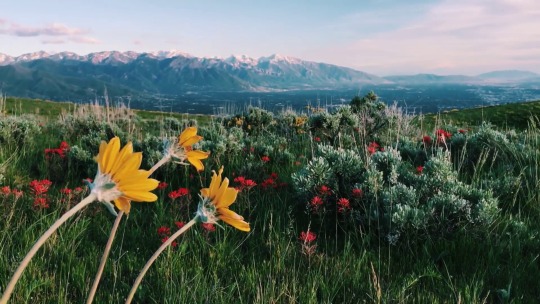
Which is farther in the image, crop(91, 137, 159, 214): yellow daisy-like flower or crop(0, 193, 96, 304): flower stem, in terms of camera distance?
crop(91, 137, 159, 214): yellow daisy-like flower

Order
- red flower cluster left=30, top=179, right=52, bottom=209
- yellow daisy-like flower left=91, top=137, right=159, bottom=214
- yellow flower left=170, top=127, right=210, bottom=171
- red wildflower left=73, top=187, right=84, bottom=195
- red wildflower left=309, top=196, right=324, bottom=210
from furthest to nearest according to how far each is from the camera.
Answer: red wildflower left=73, top=187, right=84, bottom=195 → red flower cluster left=30, top=179, right=52, bottom=209 → red wildflower left=309, top=196, right=324, bottom=210 → yellow flower left=170, top=127, right=210, bottom=171 → yellow daisy-like flower left=91, top=137, right=159, bottom=214

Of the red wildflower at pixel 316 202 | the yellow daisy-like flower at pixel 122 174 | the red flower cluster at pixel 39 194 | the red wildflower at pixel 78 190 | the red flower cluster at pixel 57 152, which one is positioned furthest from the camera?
the red flower cluster at pixel 57 152

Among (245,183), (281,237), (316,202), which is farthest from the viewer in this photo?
(245,183)

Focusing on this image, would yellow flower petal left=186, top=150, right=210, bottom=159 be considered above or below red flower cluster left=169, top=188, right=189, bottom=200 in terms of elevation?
above

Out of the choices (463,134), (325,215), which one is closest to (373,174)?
(325,215)

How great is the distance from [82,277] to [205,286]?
859 millimetres

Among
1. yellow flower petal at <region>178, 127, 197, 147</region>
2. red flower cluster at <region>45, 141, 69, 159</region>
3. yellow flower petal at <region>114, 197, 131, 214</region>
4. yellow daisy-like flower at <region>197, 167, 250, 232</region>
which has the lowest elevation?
red flower cluster at <region>45, 141, 69, 159</region>

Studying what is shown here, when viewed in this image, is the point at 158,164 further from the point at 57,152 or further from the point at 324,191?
the point at 57,152

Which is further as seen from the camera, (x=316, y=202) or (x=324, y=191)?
(x=324, y=191)

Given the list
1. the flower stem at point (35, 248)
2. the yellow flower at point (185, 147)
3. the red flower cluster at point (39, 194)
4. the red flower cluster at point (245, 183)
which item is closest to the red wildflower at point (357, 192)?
the red flower cluster at point (245, 183)

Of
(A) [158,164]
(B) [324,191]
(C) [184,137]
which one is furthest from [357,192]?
(A) [158,164]

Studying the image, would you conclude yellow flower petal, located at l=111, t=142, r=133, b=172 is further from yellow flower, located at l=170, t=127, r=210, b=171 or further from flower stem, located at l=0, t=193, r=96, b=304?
yellow flower, located at l=170, t=127, r=210, b=171

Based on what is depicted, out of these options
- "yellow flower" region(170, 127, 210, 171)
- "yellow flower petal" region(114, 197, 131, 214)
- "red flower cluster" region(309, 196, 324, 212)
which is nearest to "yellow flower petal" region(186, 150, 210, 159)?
"yellow flower" region(170, 127, 210, 171)

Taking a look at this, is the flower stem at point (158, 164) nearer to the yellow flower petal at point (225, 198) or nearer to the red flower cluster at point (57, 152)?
the yellow flower petal at point (225, 198)
